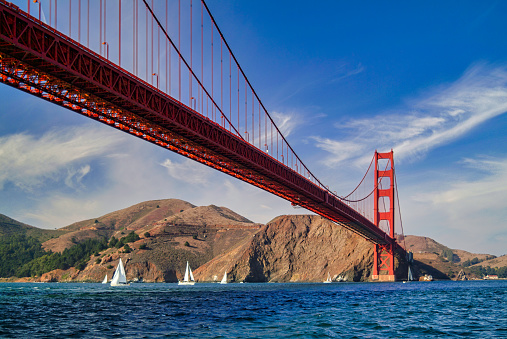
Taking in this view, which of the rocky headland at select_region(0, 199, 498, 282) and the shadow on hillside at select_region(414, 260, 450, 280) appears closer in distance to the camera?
the shadow on hillside at select_region(414, 260, 450, 280)

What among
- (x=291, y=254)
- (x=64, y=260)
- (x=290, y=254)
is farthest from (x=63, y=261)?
(x=291, y=254)

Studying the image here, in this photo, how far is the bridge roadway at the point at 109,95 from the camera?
2727 centimetres

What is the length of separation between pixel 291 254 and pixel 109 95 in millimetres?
121173

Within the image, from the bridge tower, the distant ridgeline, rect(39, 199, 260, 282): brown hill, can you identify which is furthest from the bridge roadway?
the distant ridgeline

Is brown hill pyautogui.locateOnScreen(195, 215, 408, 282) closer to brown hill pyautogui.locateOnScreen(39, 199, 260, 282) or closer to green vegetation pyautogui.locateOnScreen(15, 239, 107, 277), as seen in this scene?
brown hill pyautogui.locateOnScreen(39, 199, 260, 282)

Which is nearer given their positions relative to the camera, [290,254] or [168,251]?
[290,254]

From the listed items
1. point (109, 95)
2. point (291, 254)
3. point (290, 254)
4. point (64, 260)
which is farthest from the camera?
point (64, 260)

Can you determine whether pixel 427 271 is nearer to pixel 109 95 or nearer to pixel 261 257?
pixel 261 257

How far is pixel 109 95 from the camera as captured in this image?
1331 inches

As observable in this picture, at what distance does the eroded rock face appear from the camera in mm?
138000

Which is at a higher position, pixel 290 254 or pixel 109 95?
pixel 109 95

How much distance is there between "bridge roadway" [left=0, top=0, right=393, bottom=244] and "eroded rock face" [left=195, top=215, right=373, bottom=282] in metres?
83.5

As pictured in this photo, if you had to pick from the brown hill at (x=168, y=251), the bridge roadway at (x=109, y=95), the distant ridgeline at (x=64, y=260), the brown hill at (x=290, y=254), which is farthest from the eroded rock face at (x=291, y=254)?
the bridge roadway at (x=109, y=95)

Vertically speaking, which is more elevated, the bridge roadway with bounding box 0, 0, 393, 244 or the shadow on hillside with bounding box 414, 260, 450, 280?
the bridge roadway with bounding box 0, 0, 393, 244
